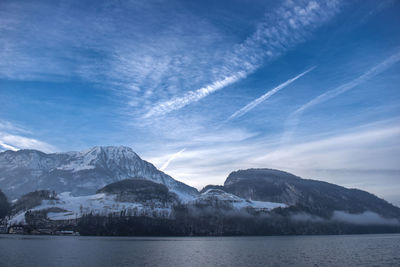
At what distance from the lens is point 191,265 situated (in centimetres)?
10719

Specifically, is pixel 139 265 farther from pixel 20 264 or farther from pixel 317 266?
pixel 317 266

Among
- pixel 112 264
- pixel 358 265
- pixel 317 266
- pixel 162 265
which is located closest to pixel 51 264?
pixel 112 264

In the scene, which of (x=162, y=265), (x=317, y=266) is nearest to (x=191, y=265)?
(x=162, y=265)

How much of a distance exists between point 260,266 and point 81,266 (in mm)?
59351

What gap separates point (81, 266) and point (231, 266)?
50053 millimetres

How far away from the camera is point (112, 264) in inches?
4053

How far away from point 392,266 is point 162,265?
7890 cm

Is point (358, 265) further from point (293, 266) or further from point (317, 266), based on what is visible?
point (293, 266)

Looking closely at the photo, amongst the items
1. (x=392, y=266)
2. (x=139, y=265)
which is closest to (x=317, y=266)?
(x=392, y=266)

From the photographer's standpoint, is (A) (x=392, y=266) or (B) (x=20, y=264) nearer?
(B) (x=20, y=264)

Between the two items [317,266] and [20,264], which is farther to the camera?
[317,266]

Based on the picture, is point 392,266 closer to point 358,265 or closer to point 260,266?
point 358,265

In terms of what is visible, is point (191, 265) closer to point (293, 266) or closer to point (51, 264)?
point (293, 266)

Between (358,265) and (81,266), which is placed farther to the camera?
(358,265)
